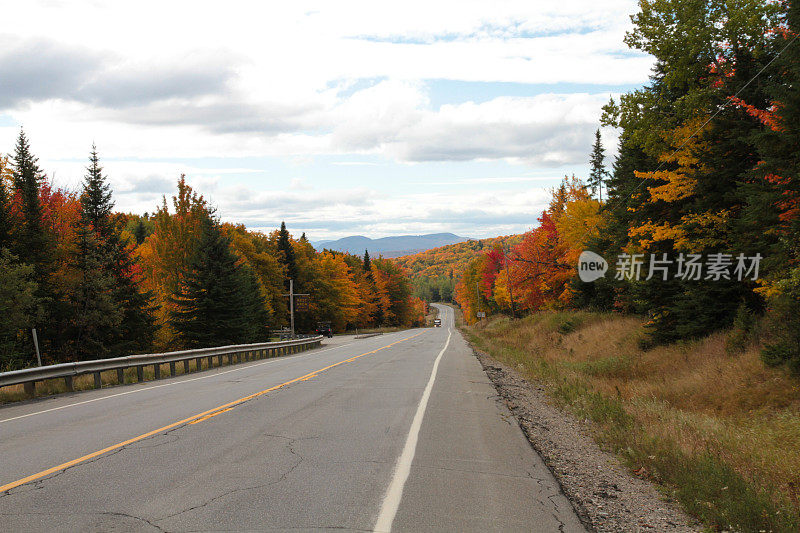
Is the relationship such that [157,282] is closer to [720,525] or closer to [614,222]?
[614,222]

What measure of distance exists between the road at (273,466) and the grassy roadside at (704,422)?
1547mm

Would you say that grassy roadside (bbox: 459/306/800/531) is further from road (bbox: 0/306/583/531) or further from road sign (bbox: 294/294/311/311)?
road sign (bbox: 294/294/311/311)

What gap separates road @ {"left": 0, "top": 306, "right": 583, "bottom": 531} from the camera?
4.89 meters

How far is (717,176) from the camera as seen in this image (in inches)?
736

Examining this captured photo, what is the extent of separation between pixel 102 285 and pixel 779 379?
3257cm

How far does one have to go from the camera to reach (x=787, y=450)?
827 centimetres

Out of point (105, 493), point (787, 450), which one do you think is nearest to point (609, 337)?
point (787, 450)

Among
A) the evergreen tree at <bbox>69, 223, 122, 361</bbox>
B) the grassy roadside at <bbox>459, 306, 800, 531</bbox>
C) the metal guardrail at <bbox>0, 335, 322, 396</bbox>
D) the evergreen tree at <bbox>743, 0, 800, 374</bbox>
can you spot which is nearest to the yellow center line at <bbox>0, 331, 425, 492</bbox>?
the metal guardrail at <bbox>0, 335, 322, 396</bbox>

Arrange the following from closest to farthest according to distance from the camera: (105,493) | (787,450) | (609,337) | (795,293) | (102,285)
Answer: (105,493)
(787,450)
(795,293)
(609,337)
(102,285)

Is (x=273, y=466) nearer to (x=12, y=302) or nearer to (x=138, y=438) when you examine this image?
(x=138, y=438)

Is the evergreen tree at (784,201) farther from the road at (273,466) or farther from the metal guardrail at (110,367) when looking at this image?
the metal guardrail at (110,367)

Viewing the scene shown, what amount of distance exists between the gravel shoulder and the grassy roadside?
0.80 ft

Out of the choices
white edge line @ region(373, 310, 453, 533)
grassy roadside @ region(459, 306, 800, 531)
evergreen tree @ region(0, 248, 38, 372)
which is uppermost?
evergreen tree @ region(0, 248, 38, 372)

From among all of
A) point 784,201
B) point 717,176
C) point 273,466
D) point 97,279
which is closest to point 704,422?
point 784,201
